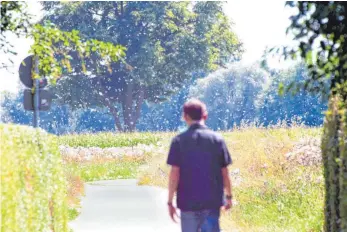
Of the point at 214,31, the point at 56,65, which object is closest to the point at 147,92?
the point at 214,31

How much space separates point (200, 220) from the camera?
29.5ft

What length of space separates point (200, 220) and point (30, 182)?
100 inches

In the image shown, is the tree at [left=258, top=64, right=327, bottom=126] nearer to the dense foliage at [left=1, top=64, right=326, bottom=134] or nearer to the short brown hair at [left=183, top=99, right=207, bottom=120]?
the dense foliage at [left=1, top=64, right=326, bottom=134]

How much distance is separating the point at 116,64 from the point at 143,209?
163ft

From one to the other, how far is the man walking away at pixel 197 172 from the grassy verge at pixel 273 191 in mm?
4298

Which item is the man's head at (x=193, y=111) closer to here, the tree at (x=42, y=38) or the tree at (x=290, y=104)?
the tree at (x=42, y=38)

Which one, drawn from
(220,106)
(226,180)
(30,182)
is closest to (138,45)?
(220,106)

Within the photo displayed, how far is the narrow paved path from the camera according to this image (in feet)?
51.9

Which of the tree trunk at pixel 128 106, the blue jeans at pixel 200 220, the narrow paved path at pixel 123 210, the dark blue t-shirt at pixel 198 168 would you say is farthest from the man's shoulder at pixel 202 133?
the tree trunk at pixel 128 106

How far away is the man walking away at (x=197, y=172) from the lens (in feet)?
29.2

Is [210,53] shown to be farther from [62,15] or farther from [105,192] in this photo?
[105,192]

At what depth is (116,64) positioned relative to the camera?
225ft

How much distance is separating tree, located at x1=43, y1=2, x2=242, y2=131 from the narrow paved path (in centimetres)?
4038

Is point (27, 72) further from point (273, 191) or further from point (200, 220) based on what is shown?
point (200, 220)
